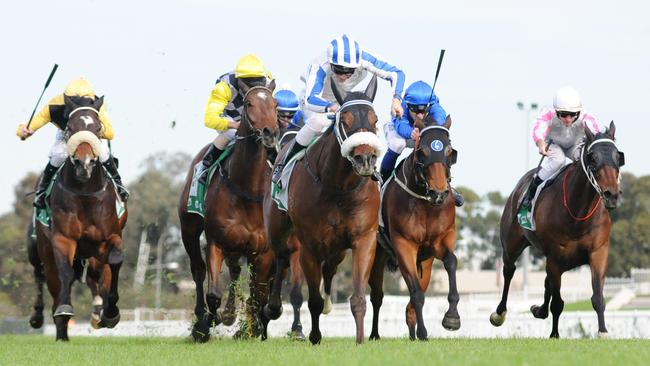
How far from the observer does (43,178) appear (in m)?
16.0

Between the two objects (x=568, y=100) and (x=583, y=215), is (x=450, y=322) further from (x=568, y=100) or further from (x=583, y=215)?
(x=568, y=100)

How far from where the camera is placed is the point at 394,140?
14953 mm

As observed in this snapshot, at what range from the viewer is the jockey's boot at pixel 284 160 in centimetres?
1335

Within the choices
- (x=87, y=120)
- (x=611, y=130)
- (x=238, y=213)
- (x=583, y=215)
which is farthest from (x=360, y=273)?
(x=87, y=120)

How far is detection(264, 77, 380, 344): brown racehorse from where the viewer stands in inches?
449

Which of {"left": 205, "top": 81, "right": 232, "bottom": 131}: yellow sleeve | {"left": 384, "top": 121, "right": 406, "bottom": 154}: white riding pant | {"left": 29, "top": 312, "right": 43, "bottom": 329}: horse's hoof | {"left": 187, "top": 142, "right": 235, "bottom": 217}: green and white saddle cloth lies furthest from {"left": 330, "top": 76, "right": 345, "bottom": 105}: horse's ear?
{"left": 29, "top": 312, "right": 43, "bottom": 329}: horse's hoof

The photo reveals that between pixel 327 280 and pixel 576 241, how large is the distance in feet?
9.68

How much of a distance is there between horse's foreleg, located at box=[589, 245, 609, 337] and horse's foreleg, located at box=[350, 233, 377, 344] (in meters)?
3.04

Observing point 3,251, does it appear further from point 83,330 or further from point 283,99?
point 283,99

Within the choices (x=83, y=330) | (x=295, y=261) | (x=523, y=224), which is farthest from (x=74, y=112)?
(x=83, y=330)

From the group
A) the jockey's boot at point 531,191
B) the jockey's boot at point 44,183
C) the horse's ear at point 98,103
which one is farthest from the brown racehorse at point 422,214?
the jockey's boot at point 44,183

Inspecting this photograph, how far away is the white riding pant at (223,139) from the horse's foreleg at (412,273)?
2385mm

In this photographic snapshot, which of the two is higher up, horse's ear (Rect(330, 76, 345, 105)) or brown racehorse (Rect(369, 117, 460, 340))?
horse's ear (Rect(330, 76, 345, 105))

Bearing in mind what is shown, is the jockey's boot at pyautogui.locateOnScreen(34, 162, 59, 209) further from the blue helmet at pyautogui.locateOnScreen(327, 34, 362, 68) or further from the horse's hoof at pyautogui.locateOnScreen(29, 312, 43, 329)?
the blue helmet at pyautogui.locateOnScreen(327, 34, 362, 68)
